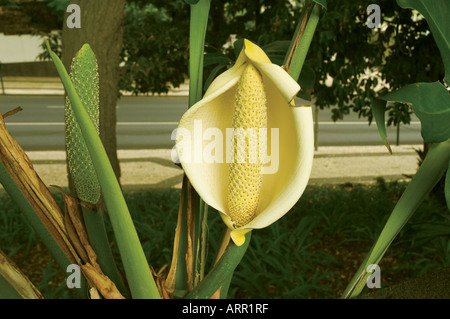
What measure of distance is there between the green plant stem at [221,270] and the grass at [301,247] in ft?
2.66

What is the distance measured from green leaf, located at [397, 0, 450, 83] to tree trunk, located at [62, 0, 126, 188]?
111 cm

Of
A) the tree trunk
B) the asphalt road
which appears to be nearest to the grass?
the tree trunk

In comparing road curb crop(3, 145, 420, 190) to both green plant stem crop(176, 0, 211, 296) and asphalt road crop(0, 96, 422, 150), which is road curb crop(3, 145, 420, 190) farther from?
green plant stem crop(176, 0, 211, 296)

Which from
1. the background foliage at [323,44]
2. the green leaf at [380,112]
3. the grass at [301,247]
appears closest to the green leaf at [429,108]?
the green leaf at [380,112]

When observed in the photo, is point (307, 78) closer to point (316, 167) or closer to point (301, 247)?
point (301, 247)

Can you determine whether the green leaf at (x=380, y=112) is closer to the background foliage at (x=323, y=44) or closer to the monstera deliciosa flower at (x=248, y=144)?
the monstera deliciosa flower at (x=248, y=144)

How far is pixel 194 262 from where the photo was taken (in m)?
0.59

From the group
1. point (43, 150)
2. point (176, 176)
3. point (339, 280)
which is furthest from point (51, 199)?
point (43, 150)

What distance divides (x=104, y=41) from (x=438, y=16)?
143 centimetres

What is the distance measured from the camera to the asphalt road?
574cm

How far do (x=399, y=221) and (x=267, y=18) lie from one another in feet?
6.12

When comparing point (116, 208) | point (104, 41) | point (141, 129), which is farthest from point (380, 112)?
point (141, 129)

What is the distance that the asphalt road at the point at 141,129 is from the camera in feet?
18.8
